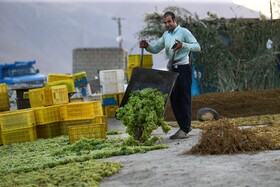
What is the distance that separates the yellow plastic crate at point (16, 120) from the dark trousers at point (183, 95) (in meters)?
Answer: 4.16

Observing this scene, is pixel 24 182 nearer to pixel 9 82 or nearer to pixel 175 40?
pixel 175 40

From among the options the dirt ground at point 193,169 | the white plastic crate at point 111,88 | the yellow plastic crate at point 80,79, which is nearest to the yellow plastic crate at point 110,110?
the white plastic crate at point 111,88

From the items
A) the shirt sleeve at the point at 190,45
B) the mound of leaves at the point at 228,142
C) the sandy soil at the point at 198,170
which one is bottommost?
the sandy soil at the point at 198,170

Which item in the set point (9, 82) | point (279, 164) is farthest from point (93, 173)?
point (9, 82)

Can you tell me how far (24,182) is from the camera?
8.29 m

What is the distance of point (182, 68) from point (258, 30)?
45.7 ft

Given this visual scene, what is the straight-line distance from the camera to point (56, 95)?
54.0 feet

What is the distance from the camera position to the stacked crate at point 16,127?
48.7ft

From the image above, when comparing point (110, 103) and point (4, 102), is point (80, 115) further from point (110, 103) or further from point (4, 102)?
point (110, 103)

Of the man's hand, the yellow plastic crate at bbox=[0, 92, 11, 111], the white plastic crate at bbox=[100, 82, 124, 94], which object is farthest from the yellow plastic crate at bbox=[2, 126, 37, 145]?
the white plastic crate at bbox=[100, 82, 124, 94]

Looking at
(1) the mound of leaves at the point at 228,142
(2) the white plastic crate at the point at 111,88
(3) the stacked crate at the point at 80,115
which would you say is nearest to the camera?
(1) the mound of leaves at the point at 228,142

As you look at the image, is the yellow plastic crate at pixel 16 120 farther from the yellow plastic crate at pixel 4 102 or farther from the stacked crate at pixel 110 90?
the stacked crate at pixel 110 90

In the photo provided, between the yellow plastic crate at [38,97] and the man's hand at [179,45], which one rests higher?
the man's hand at [179,45]

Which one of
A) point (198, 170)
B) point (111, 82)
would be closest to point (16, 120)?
point (111, 82)
